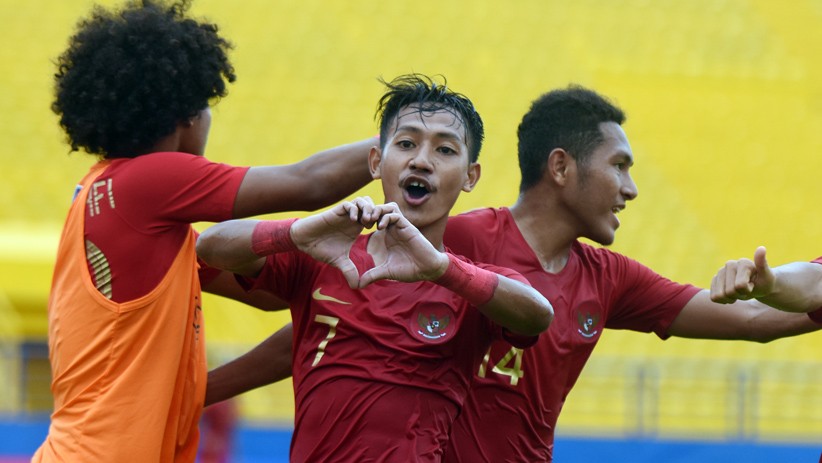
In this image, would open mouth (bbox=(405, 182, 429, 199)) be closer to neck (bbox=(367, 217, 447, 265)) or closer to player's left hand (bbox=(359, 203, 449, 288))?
neck (bbox=(367, 217, 447, 265))

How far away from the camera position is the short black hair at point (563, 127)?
13.3ft

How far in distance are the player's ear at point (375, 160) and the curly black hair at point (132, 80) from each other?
0.53 metres

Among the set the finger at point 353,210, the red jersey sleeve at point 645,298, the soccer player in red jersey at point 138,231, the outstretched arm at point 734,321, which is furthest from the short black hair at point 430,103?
the outstretched arm at point 734,321

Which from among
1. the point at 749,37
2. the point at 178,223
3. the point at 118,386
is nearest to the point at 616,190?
the point at 178,223

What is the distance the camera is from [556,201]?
403cm

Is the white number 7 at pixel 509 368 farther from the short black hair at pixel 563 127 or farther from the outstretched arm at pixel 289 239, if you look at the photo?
the outstretched arm at pixel 289 239

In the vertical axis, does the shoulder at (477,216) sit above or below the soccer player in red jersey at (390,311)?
above

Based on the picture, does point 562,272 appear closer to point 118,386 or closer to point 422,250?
point 422,250

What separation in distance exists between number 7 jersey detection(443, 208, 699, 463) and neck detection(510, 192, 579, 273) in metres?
0.03

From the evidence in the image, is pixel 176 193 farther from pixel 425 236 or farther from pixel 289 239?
pixel 425 236

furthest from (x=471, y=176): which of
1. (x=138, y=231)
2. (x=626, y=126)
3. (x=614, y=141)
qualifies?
(x=626, y=126)

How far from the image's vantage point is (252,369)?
13.2ft

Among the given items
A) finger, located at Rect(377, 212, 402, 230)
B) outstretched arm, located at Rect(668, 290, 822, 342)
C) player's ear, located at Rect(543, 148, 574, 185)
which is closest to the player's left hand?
finger, located at Rect(377, 212, 402, 230)

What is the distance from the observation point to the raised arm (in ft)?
10.9
